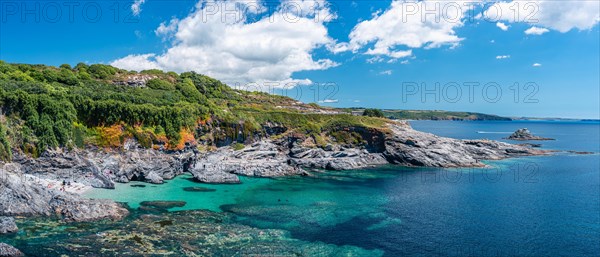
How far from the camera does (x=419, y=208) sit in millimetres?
50156

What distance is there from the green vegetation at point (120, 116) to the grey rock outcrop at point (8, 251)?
96.5ft

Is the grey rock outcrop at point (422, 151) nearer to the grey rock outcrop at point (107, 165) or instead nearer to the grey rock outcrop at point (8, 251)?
the grey rock outcrop at point (107, 165)

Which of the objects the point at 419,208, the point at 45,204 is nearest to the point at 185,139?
the point at 45,204

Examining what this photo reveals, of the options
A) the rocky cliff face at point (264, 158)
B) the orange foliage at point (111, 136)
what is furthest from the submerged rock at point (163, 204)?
the orange foliage at point (111, 136)

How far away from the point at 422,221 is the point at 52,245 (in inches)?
1527

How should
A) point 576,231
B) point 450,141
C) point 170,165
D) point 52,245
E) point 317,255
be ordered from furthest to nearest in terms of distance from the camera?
point 450,141
point 170,165
point 576,231
point 317,255
point 52,245

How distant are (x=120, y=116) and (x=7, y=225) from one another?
124 ft

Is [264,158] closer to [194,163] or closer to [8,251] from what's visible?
[194,163]

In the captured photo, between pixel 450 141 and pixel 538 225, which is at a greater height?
pixel 450 141

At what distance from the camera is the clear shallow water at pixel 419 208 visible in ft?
121

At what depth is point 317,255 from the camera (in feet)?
107

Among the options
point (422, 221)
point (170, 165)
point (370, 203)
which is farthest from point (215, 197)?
point (422, 221)

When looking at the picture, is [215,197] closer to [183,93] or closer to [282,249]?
[282,249]

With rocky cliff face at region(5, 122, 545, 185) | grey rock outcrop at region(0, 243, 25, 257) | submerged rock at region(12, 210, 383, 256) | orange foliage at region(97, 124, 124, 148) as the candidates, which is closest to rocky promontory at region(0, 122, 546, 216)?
rocky cliff face at region(5, 122, 545, 185)
